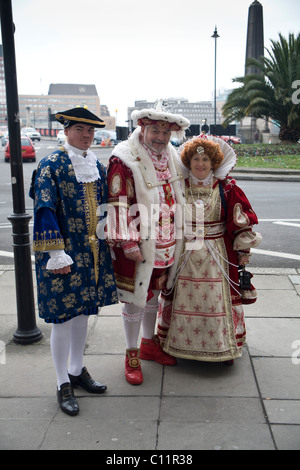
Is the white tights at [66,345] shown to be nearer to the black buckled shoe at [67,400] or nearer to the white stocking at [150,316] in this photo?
the black buckled shoe at [67,400]

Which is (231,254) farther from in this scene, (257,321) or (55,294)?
(55,294)

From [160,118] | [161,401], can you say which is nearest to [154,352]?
[161,401]

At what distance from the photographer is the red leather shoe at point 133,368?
3.40 m

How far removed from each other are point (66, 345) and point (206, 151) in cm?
161

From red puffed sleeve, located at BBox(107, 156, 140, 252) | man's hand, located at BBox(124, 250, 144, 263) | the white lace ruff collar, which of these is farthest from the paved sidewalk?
the white lace ruff collar

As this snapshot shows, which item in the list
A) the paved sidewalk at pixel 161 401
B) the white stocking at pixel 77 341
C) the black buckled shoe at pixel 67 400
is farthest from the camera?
the white stocking at pixel 77 341

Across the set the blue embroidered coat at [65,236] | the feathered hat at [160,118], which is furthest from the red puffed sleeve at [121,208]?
the feathered hat at [160,118]

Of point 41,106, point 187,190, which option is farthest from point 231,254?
point 41,106

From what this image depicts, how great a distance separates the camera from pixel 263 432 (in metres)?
2.75

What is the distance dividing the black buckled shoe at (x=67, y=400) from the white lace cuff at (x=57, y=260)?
0.79 m

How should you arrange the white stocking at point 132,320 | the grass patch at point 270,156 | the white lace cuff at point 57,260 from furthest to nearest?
the grass patch at point 270,156
the white stocking at point 132,320
the white lace cuff at point 57,260

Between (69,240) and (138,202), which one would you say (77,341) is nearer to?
(69,240)

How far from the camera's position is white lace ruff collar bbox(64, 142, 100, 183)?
3.08 meters
